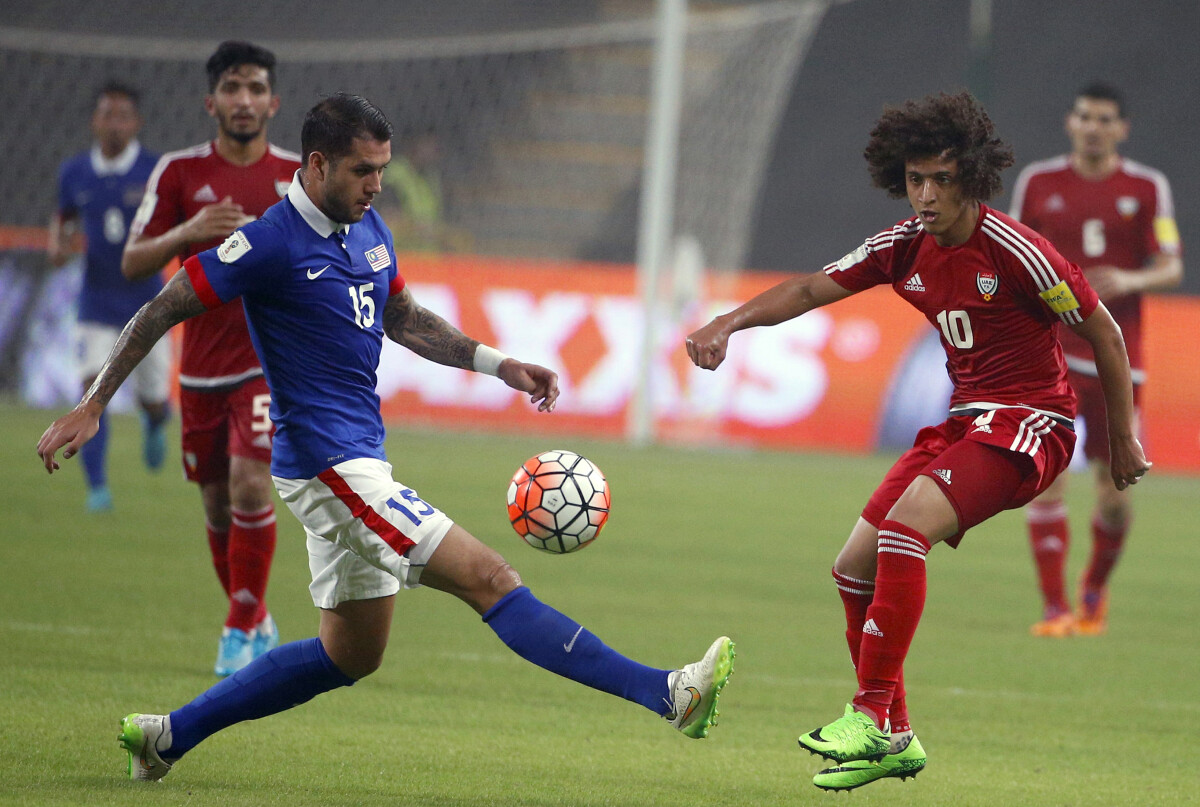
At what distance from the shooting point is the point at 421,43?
2131 cm

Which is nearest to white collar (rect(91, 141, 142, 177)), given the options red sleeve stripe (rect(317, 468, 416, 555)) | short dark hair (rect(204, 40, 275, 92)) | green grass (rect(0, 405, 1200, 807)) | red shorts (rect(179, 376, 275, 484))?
green grass (rect(0, 405, 1200, 807))

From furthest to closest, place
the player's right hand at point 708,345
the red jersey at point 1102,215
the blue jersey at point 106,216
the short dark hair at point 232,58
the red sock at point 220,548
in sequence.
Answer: the blue jersey at point 106,216 → the red jersey at point 1102,215 → the red sock at point 220,548 → the short dark hair at point 232,58 → the player's right hand at point 708,345

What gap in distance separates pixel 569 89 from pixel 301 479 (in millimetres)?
20140

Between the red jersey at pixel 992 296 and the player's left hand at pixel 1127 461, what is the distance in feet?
0.67

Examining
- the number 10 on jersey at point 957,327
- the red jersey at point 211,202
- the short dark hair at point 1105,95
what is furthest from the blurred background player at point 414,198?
the number 10 on jersey at point 957,327

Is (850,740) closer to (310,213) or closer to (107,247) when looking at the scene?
(310,213)

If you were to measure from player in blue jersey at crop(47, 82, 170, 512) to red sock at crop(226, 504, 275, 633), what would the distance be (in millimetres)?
4241

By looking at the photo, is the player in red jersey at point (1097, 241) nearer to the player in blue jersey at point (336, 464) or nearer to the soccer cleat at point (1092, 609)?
the soccer cleat at point (1092, 609)

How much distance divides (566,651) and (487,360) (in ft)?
3.42

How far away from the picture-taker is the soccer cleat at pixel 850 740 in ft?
13.5

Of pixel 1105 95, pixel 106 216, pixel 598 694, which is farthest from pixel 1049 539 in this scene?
pixel 106 216

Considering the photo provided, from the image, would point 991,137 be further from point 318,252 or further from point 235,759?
point 235,759

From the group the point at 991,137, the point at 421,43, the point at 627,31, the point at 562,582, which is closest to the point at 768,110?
the point at 627,31

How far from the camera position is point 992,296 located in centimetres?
459
